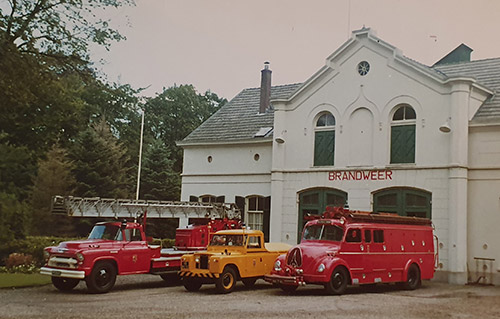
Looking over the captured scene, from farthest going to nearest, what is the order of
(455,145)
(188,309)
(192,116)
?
(192,116) < (455,145) < (188,309)

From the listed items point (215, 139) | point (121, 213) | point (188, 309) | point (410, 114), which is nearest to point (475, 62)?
point (410, 114)

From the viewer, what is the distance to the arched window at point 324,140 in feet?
82.8

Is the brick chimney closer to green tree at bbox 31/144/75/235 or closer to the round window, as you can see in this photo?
the round window

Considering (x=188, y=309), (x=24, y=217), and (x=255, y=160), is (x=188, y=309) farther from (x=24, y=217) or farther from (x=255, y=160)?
(x=255, y=160)

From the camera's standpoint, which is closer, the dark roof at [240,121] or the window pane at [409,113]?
the window pane at [409,113]

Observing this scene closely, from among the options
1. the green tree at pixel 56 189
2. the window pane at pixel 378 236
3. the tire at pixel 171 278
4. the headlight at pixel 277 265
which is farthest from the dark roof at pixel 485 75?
the green tree at pixel 56 189

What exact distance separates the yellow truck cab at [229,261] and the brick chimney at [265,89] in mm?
12878

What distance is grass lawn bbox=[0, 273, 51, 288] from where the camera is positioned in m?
17.5

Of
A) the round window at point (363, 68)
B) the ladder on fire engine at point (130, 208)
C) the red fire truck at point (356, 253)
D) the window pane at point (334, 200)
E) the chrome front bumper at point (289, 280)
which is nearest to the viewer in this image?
the chrome front bumper at point (289, 280)

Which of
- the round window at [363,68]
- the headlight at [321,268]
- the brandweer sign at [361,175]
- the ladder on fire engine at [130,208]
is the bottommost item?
the headlight at [321,268]

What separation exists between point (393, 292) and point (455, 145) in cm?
644

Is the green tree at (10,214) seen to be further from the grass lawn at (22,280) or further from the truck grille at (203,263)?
the grass lawn at (22,280)

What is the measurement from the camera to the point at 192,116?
218 ft

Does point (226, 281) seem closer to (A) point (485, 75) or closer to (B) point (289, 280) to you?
(B) point (289, 280)
